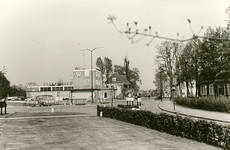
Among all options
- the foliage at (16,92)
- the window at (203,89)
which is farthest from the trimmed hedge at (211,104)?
the foliage at (16,92)

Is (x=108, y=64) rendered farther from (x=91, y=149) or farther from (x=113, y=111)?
(x=91, y=149)

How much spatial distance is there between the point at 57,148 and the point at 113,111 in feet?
36.7

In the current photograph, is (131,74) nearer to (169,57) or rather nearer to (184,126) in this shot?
(169,57)

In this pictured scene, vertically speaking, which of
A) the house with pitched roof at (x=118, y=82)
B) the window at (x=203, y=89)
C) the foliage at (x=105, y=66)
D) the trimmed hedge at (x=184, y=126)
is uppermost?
the foliage at (x=105, y=66)

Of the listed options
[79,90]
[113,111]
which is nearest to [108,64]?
[79,90]

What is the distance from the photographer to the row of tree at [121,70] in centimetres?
9594

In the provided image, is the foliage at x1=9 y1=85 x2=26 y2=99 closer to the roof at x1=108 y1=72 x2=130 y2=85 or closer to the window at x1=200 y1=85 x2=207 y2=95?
the roof at x1=108 y1=72 x2=130 y2=85

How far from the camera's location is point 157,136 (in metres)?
12.4

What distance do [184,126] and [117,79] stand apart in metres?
86.5

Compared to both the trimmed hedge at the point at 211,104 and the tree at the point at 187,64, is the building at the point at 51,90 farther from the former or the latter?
the trimmed hedge at the point at 211,104

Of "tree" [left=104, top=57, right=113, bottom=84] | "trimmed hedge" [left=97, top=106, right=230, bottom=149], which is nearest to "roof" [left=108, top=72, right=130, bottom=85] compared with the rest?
"tree" [left=104, top=57, right=113, bottom=84]

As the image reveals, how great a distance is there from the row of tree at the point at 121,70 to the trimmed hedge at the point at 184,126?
254ft

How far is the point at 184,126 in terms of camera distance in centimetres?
1210

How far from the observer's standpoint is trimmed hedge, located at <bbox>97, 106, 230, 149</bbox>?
977cm
